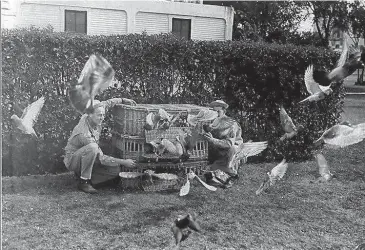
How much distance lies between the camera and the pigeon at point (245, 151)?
6098mm

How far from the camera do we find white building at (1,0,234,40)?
17000 millimetres

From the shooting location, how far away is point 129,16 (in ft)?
61.8

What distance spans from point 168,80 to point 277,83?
1825mm

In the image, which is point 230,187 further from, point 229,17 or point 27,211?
point 229,17

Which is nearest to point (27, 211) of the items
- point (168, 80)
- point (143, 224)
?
point (143, 224)

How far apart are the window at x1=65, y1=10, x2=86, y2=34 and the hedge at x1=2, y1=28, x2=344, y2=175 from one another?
1212cm

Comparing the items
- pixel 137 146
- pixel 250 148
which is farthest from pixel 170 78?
pixel 250 148

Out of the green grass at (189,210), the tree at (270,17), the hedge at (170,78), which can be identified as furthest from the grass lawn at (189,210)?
the tree at (270,17)

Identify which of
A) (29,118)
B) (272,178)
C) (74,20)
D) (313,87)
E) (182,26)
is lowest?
(272,178)

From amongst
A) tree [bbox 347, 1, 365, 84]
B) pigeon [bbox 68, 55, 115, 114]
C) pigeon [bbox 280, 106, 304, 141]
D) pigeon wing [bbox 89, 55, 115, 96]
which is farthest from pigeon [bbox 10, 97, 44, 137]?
tree [bbox 347, 1, 365, 84]

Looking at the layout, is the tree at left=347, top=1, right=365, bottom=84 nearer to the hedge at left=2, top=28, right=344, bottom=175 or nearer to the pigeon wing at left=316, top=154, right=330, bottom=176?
the hedge at left=2, top=28, right=344, bottom=175

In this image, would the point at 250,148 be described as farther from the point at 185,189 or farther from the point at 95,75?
the point at 95,75

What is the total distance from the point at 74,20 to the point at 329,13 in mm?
17135

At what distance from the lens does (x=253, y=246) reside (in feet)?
13.7
